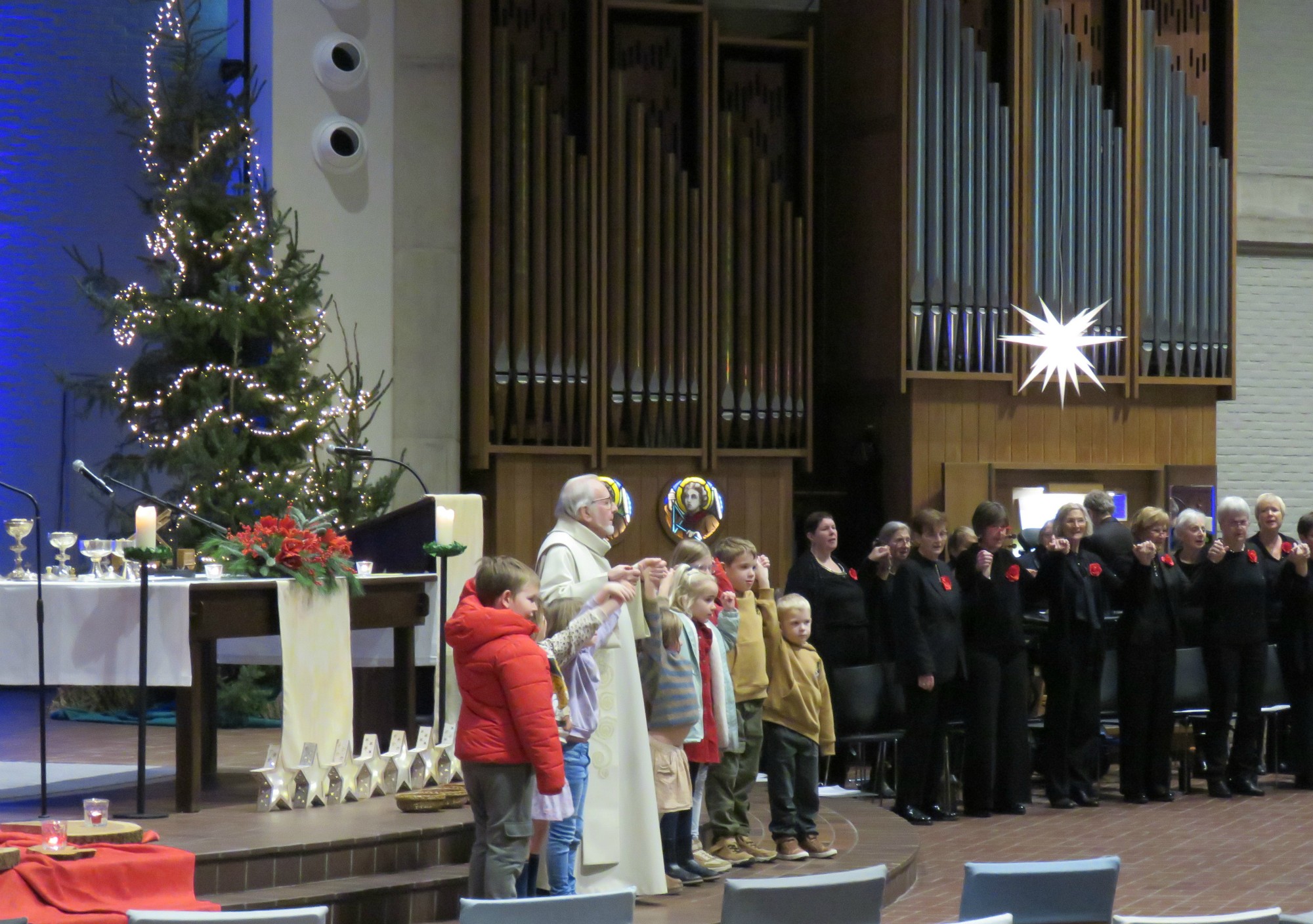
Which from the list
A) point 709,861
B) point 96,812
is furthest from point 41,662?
point 709,861

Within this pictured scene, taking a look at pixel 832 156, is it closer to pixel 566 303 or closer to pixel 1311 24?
pixel 566 303

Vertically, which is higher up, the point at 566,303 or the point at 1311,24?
the point at 1311,24

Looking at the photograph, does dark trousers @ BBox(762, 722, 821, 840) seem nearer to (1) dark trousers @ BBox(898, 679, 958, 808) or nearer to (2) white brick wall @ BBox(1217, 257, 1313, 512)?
(1) dark trousers @ BBox(898, 679, 958, 808)

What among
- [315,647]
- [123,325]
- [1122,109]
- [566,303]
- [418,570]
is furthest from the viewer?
[1122,109]

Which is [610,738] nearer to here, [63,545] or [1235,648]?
[63,545]

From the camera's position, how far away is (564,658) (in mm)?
5445

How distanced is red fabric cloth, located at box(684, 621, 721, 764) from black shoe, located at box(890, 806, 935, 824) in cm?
233

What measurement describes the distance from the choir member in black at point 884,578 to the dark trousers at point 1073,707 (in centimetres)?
90

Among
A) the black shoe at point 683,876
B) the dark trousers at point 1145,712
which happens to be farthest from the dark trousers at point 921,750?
the black shoe at point 683,876

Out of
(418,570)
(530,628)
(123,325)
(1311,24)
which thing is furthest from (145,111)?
(1311,24)

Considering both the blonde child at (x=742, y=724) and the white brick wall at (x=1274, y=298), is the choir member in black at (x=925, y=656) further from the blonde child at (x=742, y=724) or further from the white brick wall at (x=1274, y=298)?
the white brick wall at (x=1274, y=298)

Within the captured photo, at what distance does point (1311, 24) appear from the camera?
14.4m

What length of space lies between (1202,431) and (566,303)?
5.02 meters

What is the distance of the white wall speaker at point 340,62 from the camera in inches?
445
